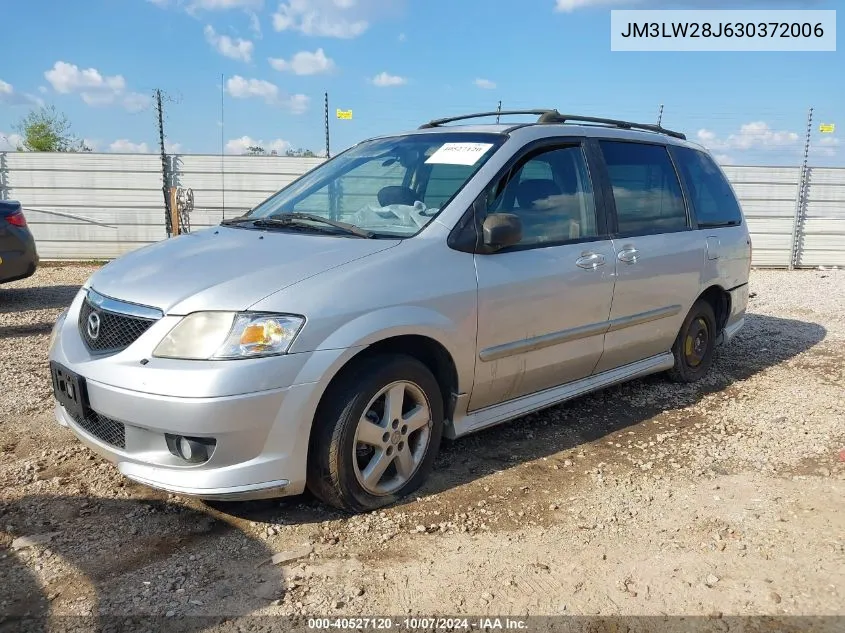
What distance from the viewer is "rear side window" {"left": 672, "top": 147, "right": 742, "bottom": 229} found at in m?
5.06

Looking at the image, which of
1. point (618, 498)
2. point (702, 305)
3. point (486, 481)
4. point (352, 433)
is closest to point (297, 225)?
point (352, 433)

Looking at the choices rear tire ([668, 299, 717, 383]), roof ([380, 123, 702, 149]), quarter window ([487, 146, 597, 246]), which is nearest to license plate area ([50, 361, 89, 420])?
quarter window ([487, 146, 597, 246])

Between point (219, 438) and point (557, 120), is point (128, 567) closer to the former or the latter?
point (219, 438)

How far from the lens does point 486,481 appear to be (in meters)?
3.56

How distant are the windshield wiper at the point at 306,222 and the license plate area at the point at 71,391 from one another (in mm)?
1241

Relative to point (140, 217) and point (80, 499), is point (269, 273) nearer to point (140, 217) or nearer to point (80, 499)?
point (80, 499)

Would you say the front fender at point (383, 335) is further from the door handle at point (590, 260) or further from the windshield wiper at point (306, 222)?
the door handle at point (590, 260)

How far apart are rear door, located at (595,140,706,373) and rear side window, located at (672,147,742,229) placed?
0.16 meters

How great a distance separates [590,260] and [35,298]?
7208 millimetres

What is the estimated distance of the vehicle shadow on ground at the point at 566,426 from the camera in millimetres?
3425

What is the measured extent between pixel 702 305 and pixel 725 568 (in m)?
2.84

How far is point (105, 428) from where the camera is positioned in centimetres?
297

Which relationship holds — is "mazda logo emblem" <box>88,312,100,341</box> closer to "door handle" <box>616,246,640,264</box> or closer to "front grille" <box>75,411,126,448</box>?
"front grille" <box>75,411,126,448</box>

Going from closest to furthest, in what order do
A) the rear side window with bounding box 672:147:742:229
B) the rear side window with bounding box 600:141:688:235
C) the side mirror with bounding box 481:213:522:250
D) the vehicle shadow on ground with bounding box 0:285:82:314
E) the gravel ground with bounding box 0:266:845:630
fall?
the gravel ground with bounding box 0:266:845:630, the side mirror with bounding box 481:213:522:250, the rear side window with bounding box 600:141:688:235, the rear side window with bounding box 672:147:742:229, the vehicle shadow on ground with bounding box 0:285:82:314
